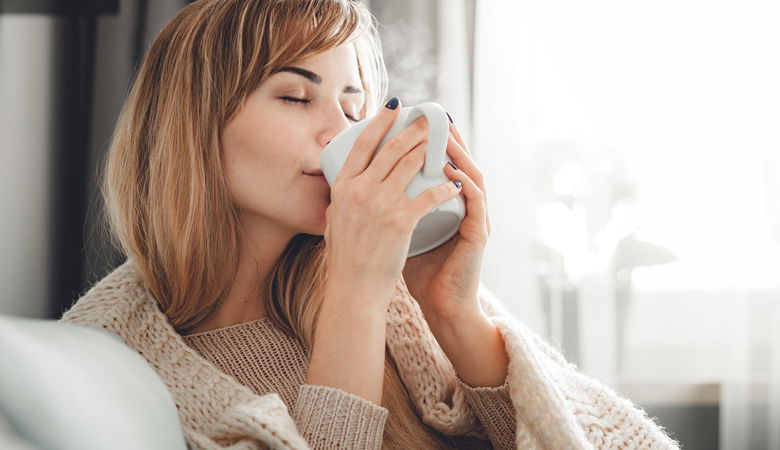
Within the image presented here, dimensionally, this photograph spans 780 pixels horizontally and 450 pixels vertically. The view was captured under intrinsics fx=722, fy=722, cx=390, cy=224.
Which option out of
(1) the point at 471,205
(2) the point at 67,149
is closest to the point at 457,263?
(1) the point at 471,205

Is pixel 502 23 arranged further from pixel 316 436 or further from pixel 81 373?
pixel 81 373

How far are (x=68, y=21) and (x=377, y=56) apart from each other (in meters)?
1.03

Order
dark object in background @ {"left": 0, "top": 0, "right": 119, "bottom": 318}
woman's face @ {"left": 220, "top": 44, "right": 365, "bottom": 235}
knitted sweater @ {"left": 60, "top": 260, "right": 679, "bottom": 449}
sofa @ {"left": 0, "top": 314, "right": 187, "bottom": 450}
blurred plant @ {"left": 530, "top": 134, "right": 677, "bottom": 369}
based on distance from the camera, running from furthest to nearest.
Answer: blurred plant @ {"left": 530, "top": 134, "right": 677, "bottom": 369} < dark object in background @ {"left": 0, "top": 0, "right": 119, "bottom": 318} < woman's face @ {"left": 220, "top": 44, "right": 365, "bottom": 235} < knitted sweater @ {"left": 60, "top": 260, "right": 679, "bottom": 449} < sofa @ {"left": 0, "top": 314, "right": 187, "bottom": 450}

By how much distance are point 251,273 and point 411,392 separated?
25cm

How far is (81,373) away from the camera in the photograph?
448 millimetres

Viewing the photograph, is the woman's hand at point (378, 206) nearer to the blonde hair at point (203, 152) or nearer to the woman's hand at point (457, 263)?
the woman's hand at point (457, 263)

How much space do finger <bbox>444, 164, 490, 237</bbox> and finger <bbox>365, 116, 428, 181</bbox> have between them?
46 mm

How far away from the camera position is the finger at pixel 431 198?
67cm

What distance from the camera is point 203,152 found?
2.78 feet

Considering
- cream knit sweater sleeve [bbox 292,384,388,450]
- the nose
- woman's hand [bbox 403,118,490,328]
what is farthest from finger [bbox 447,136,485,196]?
cream knit sweater sleeve [bbox 292,384,388,450]

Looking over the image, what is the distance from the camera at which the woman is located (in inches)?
27.3

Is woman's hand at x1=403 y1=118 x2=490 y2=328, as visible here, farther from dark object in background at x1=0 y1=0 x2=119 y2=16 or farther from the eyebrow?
dark object in background at x1=0 y1=0 x2=119 y2=16

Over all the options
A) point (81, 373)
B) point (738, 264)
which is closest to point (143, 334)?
point (81, 373)

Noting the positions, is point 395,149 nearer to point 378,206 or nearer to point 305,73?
point 378,206
